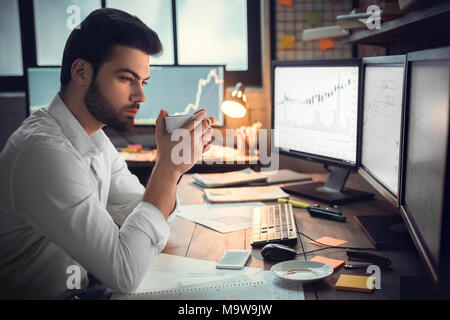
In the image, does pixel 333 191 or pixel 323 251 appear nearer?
pixel 323 251

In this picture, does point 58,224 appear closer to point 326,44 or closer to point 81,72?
point 81,72

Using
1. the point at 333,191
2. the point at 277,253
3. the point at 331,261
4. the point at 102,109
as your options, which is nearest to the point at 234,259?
the point at 277,253

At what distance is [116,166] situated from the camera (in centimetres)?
144

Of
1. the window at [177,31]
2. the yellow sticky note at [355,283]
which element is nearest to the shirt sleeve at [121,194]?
the yellow sticky note at [355,283]

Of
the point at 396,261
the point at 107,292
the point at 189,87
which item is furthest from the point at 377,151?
the point at 189,87

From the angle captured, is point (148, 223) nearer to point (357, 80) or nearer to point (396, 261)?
point (396, 261)

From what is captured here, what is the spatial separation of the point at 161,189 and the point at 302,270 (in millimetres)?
348

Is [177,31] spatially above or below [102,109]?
above

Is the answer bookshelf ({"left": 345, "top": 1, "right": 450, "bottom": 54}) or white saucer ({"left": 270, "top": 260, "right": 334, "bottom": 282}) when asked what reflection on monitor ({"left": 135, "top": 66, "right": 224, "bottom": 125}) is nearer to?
bookshelf ({"left": 345, "top": 1, "right": 450, "bottom": 54})

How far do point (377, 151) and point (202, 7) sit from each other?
2.03m

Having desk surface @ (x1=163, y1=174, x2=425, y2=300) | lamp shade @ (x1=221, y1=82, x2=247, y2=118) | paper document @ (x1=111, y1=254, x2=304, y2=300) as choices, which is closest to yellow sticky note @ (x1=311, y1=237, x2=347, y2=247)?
desk surface @ (x1=163, y1=174, x2=425, y2=300)

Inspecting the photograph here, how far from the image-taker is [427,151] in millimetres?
771

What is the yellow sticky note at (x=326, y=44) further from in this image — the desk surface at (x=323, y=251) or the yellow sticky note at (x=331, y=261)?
the yellow sticky note at (x=331, y=261)

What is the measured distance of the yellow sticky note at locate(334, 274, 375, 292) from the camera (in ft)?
2.93
